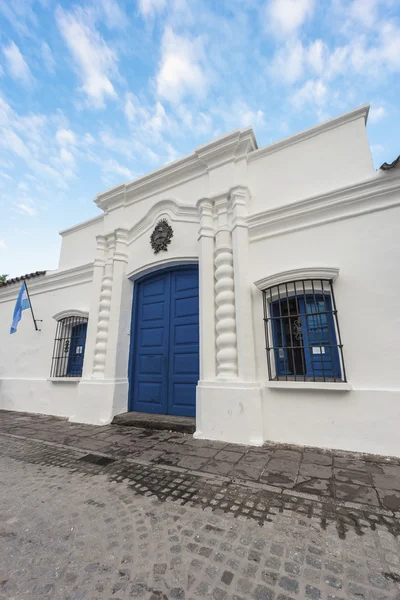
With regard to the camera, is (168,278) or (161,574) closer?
(161,574)

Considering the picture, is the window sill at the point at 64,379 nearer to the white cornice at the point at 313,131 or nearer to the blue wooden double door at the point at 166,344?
the blue wooden double door at the point at 166,344

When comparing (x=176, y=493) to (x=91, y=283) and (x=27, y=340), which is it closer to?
(x=91, y=283)

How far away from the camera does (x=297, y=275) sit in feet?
12.5

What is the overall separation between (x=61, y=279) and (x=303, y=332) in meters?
5.93

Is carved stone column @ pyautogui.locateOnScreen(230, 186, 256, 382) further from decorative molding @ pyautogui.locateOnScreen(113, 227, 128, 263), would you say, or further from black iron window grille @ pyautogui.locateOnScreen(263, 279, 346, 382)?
decorative molding @ pyautogui.locateOnScreen(113, 227, 128, 263)

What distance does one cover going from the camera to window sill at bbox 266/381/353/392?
3.32m

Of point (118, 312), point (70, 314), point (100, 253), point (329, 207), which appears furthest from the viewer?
point (70, 314)

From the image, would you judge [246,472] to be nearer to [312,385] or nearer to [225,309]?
[312,385]

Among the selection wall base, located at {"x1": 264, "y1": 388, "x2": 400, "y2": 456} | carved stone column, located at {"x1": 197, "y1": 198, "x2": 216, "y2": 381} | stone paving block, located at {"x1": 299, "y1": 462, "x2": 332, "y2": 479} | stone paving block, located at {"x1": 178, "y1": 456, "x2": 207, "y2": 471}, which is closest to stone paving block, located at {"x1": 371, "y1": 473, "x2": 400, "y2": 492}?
stone paving block, located at {"x1": 299, "y1": 462, "x2": 332, "y2": 479}

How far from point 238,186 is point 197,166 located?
130cm

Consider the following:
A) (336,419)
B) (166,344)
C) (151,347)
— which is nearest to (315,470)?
(336,419)

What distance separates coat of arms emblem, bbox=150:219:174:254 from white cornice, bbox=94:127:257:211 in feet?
3.06

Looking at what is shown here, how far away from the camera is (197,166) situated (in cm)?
533

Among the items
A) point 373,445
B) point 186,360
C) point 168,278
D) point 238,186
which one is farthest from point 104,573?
point 238,186
